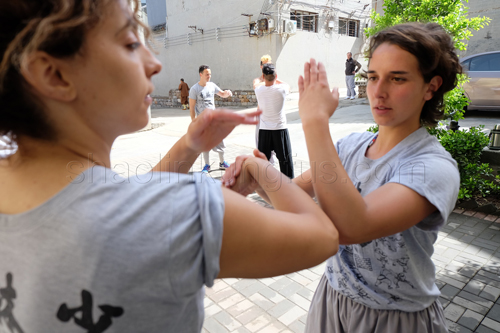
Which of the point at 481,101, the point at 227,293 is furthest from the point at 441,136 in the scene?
the point at 481,101

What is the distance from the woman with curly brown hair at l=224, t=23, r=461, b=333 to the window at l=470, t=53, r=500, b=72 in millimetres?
8677

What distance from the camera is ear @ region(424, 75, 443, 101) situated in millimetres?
1416

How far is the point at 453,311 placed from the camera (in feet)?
8.92

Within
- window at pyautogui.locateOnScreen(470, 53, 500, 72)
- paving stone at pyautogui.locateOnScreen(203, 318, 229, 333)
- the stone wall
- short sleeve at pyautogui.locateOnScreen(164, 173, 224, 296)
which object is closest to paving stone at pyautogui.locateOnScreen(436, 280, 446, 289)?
paving stone at pyautogui.locateOnScreen(203, 318, 229, 333)

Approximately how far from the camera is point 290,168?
557cm

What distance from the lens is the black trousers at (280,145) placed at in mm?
5551

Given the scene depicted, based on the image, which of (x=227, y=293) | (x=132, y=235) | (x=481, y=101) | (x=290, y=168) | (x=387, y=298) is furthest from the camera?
(x=481, y=101)

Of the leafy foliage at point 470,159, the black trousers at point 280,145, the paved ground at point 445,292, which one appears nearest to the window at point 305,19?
the black trousers at point 280,145

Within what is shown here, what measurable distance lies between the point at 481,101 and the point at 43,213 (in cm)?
1022

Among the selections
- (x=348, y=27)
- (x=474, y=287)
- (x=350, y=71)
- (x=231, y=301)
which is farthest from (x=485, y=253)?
(x=348, y=27)

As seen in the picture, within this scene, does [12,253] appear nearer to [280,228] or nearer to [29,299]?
[29,299]

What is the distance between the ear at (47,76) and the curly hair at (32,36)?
0.6 inches

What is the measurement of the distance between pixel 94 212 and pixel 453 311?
9.97 ft

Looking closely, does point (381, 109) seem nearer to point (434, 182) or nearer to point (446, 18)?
point (434, 182)
